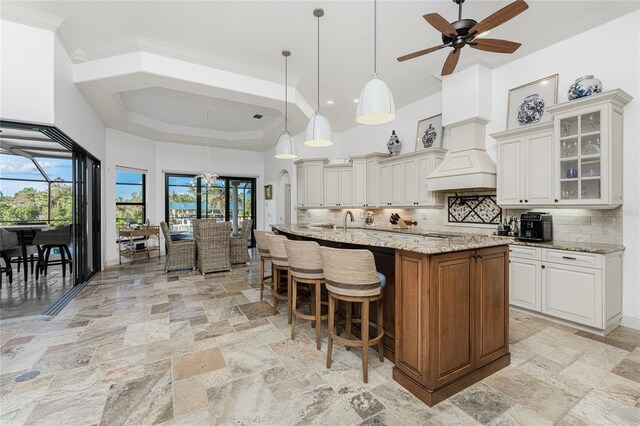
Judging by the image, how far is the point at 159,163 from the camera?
25.1 feet

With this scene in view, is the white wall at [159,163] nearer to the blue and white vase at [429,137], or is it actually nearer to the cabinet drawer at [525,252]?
the blue and white vase at [429,137]

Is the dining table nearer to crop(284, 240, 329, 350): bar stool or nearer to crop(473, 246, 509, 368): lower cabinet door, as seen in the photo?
crop(284, 240, 329, 350): bar stool

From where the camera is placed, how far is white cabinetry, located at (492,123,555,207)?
3.41m

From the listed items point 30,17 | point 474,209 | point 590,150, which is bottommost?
point 474,209

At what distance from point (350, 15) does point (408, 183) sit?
3035mm

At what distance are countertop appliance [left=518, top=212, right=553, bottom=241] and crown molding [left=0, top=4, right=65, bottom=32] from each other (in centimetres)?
598

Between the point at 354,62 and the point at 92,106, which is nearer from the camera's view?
the point at 354,62

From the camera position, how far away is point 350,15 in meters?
3.16

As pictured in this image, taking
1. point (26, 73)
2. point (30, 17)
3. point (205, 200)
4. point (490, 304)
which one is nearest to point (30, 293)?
point (26, 73)

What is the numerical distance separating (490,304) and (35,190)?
7.40 meters

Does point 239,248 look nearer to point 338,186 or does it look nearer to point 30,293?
point 338,186

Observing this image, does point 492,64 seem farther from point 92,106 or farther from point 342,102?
point 92,106

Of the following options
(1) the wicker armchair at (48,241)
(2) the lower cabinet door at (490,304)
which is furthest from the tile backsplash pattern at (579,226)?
(1) the wicker armchair at (48,241)

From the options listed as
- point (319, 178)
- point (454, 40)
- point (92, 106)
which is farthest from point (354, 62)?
point (92, 106)
